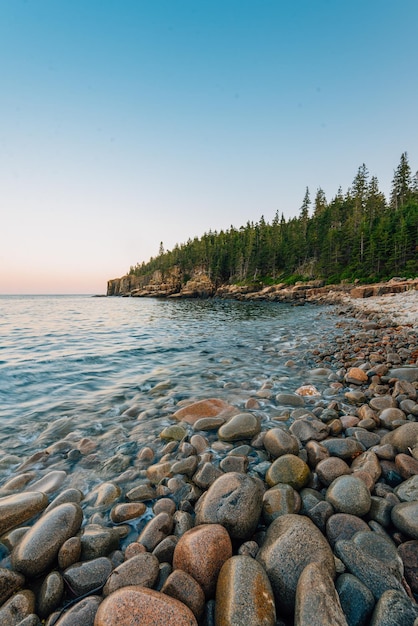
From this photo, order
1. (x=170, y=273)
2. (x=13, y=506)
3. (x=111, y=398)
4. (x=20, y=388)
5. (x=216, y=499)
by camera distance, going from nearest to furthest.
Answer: (x=216, y=499) < (x=13, y=506) < (x=111, y=398) < (x=20, y=388) < (x=170, y=273)

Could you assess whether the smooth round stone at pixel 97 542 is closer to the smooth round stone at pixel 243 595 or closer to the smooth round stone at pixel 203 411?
the smooth round stone at pixel 243 595

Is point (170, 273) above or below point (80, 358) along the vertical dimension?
above

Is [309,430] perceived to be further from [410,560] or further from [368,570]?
[368,570]

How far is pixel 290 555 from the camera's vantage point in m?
2.18

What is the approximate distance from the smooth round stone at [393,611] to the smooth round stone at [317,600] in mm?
235

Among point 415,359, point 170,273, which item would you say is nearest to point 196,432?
point 415,359

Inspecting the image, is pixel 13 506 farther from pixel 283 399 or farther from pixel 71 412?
pixel 283 399

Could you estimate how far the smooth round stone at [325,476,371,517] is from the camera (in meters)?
2.72

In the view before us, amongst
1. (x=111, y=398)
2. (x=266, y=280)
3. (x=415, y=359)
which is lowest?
(x=111, y=398)

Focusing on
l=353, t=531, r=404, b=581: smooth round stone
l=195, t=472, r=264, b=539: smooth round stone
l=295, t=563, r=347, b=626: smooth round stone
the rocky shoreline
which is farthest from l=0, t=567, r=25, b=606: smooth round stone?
l=353, t=531, r=404, b=581: smooth round stone

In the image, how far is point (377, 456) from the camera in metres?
3.57

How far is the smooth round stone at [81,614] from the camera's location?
1.83 meters

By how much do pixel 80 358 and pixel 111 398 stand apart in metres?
5.09

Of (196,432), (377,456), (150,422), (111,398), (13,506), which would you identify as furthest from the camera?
(111,398)
